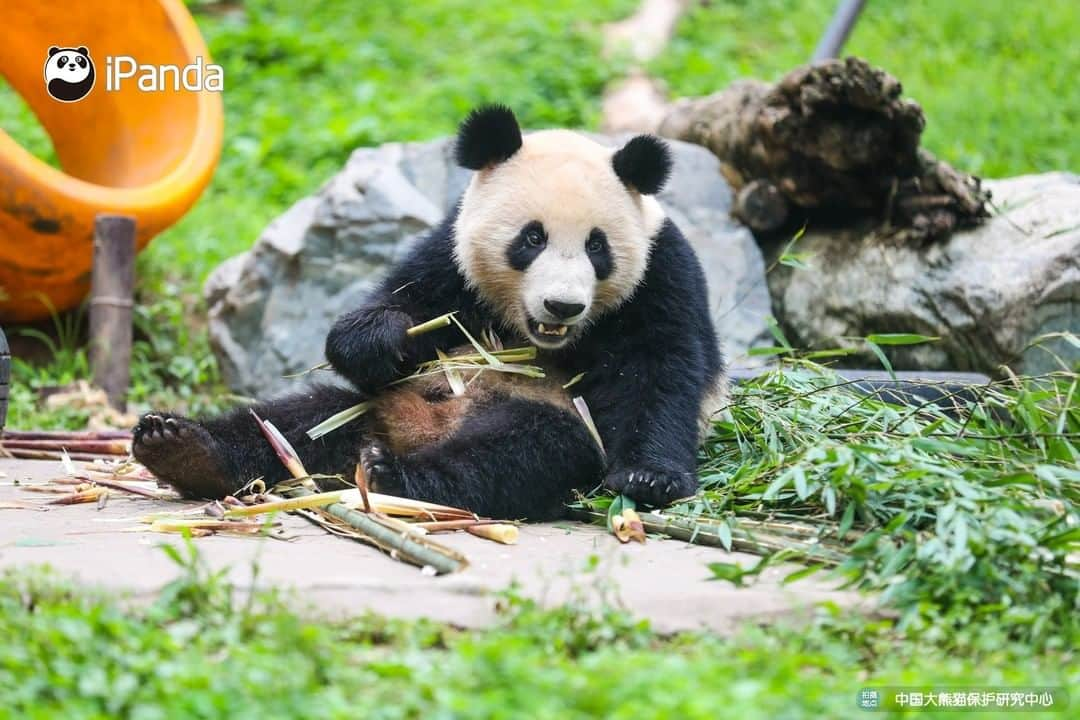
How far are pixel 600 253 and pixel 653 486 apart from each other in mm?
864

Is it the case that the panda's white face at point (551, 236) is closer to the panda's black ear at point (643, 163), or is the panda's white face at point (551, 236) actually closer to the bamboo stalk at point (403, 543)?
the panda's black ear at point (643, 163)

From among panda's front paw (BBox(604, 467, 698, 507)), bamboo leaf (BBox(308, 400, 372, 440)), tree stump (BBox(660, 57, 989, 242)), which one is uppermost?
tree stump (BBox(660, 57, 989, 242))

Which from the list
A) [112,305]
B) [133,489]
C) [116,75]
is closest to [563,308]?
[133,489]

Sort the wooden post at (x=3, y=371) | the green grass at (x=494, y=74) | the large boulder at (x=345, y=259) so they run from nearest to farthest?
1. the wooden post at (x=3, y=371)
2. the large boulder at (x=345, y=259)
3. the green grass at (x=494, y=74)

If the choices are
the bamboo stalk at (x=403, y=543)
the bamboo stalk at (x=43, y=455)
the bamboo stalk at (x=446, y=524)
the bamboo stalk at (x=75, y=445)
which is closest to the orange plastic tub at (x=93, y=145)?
the bamboo stalk at (x=75, y=445)

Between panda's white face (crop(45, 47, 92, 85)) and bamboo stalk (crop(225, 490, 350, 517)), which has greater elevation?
panda's white face (crop(45, 47, 92, 85))

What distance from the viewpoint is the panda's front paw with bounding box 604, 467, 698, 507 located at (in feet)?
12.6

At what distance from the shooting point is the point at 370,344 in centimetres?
415

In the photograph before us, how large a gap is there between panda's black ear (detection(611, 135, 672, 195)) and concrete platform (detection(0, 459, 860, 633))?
1346 millimetres

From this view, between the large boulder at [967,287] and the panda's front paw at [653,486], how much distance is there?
2501mm

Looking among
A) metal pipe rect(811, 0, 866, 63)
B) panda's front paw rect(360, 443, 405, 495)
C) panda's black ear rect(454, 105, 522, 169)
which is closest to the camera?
panda's front paw rect(360, 443, 405, 495)

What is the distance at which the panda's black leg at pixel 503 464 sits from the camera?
12.7ft

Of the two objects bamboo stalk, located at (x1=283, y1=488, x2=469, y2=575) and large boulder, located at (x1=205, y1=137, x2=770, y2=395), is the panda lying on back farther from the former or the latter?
large boulder, located at (x1=205, y1=137, x2=770, y2=395)

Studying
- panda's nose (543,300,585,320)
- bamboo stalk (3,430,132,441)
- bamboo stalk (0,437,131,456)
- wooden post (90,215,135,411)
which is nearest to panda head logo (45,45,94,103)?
wooden post (90,215,135,411)
